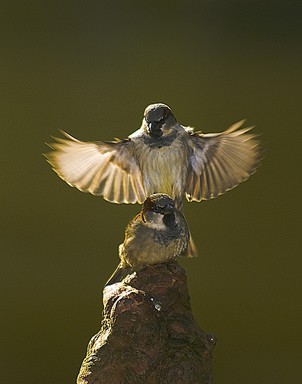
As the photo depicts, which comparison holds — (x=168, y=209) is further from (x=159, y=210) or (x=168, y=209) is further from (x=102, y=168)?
(x=102, y=168)

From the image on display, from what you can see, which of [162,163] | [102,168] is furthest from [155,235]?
[102,168]

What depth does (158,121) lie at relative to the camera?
251 centimetres

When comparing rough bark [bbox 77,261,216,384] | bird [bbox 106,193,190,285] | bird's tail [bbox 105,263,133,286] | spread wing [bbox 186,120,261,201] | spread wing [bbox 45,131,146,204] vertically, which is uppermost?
spread wing [bbox 45,131,146,204]

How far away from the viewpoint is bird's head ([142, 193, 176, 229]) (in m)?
2.30

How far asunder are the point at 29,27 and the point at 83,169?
1.31 meters

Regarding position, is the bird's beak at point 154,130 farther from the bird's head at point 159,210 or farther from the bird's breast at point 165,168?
the bird's head at point 159,210

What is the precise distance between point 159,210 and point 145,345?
0.38m

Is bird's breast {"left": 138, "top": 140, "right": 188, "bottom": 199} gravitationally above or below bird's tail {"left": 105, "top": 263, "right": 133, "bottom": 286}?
above

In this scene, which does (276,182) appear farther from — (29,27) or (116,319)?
(116,319)

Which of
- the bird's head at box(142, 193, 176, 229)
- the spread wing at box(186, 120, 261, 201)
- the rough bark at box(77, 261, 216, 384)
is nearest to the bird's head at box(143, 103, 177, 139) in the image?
the spread wing at box(186, 120, 261, 201)

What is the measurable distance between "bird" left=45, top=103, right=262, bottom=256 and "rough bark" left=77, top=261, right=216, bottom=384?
0.42m

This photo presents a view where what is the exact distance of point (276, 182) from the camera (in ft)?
12.8

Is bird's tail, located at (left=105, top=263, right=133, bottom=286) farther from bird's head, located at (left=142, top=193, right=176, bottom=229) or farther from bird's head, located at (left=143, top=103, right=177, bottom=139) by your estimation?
bird's head, located at (left=143, top=103, right=177, bottom=139)

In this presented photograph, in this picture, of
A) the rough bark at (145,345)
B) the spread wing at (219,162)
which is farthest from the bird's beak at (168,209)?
the spread wing at (219,162)
